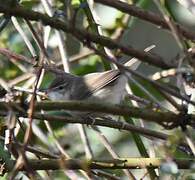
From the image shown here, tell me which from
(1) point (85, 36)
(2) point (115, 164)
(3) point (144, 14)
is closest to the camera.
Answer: (1) point (85, 36)

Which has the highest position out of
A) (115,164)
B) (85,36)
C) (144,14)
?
(144,14)

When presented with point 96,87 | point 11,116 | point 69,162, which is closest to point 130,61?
point 96,87

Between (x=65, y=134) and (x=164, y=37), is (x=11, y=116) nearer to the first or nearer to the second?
(x=65, y=134)

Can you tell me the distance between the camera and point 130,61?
4.79m

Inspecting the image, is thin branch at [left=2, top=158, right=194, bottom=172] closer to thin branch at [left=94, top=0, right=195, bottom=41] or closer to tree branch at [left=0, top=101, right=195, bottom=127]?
tree branch at [left=0, top=101, right=195, bottom=127]

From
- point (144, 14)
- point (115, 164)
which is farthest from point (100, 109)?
point (115, 164)

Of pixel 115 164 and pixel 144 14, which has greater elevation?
pixel 144 14

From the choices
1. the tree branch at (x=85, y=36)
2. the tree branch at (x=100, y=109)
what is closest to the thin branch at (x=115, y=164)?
the tree branch at (x=100, y=109)

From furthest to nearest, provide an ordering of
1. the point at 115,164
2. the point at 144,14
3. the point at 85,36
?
the point at 115,164
the point at 144,14
the point at 85,36

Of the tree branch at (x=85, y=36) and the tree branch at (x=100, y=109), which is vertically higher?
the tree branch at (x=85, y=36)

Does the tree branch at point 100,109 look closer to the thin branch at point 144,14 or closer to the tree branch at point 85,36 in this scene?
the tree branch at point 85,36

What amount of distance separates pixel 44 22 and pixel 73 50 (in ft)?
14.0

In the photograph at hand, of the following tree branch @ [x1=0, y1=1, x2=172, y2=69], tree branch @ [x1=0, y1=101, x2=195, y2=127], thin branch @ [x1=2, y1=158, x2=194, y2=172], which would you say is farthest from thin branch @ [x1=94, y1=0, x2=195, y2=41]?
thin branch @ [x1=2, y1=158, x2=194, y2=172]

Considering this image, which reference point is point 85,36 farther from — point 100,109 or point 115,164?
point 115,164
